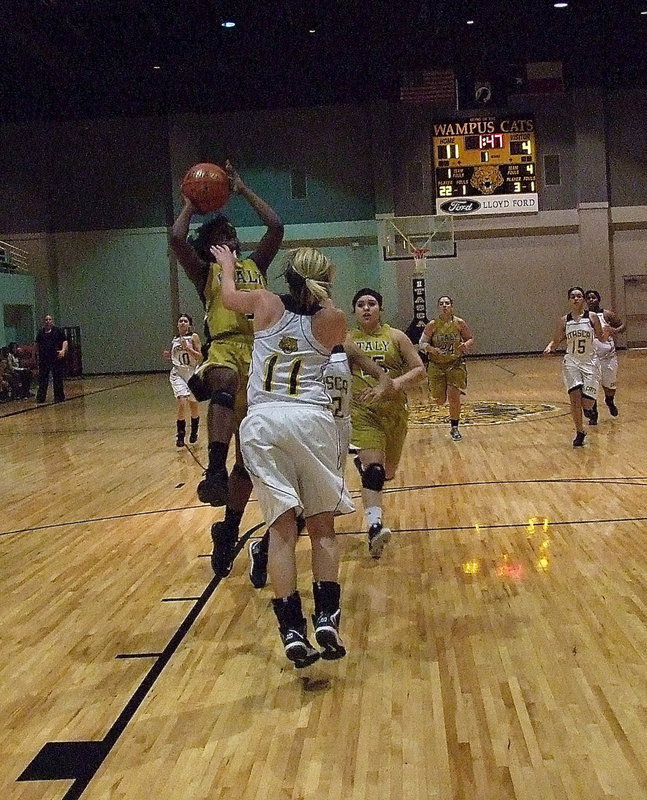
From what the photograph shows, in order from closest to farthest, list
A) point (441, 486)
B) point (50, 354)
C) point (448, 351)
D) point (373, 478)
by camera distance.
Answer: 1. point (373, 478)
2. point (441, 486)
3. point (448, 351)
4. point (50, 354)

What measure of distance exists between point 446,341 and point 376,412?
5.23m

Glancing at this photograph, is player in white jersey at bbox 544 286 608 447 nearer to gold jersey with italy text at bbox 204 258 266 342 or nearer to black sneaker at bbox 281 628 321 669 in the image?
gold jersey with italy text at bbox 204 258 266 342

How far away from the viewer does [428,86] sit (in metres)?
22.7

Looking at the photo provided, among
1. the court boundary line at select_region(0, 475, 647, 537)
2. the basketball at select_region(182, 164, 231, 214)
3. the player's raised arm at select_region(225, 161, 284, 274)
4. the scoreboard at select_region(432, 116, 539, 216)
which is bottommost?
the court boundary line at select_region(0, 475, 647, 537)

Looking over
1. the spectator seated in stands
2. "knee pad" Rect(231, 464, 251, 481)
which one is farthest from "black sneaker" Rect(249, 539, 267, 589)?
the spectator seated in stands

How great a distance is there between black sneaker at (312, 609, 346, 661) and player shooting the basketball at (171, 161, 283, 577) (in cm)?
121

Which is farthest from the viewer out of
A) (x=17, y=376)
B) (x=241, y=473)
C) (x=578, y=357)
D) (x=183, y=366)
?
(x=17, y=376)

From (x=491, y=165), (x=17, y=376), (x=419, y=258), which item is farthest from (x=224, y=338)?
(x=491, y=165)

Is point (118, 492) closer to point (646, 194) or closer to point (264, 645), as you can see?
point (264, 645)

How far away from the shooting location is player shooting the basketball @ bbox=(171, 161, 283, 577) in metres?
4.80

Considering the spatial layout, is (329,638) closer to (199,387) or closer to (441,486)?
(199,387)

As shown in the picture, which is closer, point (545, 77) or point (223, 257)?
point (223, 257)

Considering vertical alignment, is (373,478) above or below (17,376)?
below

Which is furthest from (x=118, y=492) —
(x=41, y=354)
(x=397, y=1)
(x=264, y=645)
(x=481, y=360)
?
(x=481, y=360)
